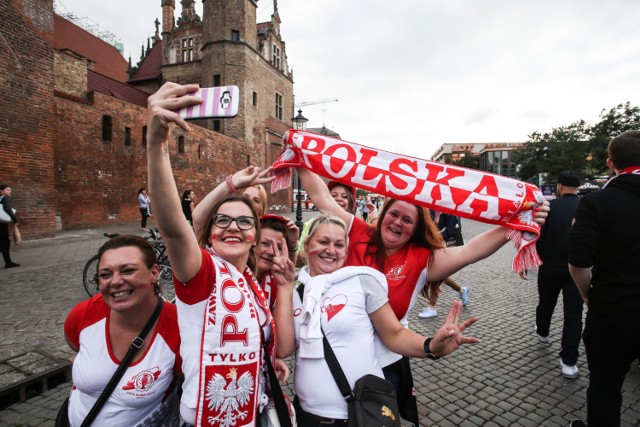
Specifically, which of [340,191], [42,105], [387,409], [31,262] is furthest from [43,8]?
[387,409]

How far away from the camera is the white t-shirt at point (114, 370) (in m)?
1.58

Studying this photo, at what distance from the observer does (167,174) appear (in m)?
1.25

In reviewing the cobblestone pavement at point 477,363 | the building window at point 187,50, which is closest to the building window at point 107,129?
the cobblestone pavement at point 477,363

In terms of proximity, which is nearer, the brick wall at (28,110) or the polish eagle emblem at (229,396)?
the polish eagle emblem at (229,396)

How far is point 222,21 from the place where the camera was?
25531mm

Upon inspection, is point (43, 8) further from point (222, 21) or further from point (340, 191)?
point (222, 21)

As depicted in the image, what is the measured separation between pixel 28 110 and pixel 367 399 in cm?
1392

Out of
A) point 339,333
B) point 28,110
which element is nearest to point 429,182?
point 339,333

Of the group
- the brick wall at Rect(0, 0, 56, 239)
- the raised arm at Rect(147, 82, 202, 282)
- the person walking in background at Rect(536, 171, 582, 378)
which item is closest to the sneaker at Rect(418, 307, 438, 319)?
the person walking in background at Rect(536, 171, 582, 378)

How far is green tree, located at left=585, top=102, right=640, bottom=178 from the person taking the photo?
2744 cm

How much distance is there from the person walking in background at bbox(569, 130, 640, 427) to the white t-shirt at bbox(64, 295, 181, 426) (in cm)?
239

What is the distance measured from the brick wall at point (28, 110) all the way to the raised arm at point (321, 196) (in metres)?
12.1

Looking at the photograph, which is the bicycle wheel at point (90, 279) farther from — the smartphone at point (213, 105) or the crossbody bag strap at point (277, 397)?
the smartphone at point (213, 105)

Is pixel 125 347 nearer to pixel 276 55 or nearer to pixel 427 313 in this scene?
pixel 427 313
